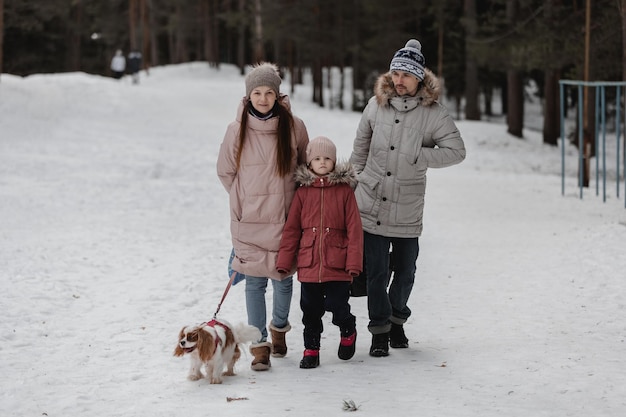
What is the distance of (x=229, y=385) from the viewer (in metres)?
5.41

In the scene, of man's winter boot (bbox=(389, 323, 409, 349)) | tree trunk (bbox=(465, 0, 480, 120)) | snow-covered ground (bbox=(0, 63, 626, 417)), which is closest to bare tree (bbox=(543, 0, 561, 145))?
tree trunk (bbox=(465, 0, 480, 120))

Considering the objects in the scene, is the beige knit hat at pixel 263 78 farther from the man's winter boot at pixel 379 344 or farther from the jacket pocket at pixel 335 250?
the man's winter boot at pixel 379 344

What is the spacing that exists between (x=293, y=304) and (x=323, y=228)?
266cm

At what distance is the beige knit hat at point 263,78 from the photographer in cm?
566

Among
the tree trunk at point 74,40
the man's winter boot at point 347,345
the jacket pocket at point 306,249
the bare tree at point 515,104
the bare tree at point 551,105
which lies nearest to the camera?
the jacket pocket at point 306,249

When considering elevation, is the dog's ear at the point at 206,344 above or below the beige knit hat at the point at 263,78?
below

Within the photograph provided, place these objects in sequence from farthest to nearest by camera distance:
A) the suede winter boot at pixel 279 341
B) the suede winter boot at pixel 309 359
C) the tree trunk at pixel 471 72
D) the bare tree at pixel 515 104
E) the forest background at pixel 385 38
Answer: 1. the bare tree at pixel 515 104
2. the tree trunk at pixel 471 72
3. the forest background at pixel 385 38
4. the suede winter boot at pixel 279 341
5. the suede winter boot at pixel 309 359

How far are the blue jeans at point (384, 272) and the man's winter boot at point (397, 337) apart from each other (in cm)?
25

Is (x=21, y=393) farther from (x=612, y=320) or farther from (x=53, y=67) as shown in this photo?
(x=53, y=67)

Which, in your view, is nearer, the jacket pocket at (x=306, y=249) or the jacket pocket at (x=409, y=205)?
the jacket pocket at (x=306, y=249)

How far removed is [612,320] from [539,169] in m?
16.0

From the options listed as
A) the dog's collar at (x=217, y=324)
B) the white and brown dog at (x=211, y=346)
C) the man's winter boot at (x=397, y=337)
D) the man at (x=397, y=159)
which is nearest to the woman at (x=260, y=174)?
the white and brown dog at (x=211, y=346)

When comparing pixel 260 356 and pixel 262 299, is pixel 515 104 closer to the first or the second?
pixel 262 299

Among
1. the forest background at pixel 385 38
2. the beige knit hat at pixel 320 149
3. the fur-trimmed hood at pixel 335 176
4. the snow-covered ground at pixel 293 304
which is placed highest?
the forest background at pixel 385 38
